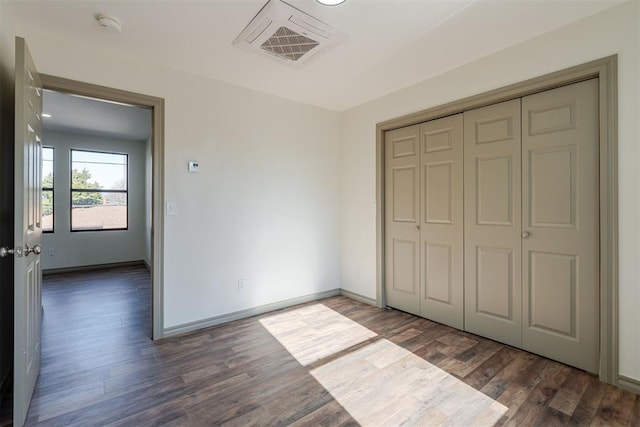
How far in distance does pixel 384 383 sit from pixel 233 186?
2.35 meters

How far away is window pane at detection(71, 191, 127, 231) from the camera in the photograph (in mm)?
5859

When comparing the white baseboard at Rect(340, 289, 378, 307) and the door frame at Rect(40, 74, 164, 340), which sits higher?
the door frame at Rect(40, 74, 164, 340)

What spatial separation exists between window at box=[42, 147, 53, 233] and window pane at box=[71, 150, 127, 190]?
31 cm

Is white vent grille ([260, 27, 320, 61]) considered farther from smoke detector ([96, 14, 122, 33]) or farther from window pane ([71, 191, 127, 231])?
window pane ([71, 191, 127, 231])

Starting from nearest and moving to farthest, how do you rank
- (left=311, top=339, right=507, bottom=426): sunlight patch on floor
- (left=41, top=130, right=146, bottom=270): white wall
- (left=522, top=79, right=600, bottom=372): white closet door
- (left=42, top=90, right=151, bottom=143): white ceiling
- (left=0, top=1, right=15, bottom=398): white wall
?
1. (left=311, top=339, right=507, bottom=426): sunlight patch on floor
2. (left=0, top=1, right=15, bottom=398): white wall
3. (left=522, top=79, right=600, bottom=372): white closet door
4. (left=42, top=90, right=151, bottom=143): white ceiling
5. (left=41, top=130, right=146, bottom=270): white wall

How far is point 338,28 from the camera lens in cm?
226

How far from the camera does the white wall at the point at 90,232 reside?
18.4ft

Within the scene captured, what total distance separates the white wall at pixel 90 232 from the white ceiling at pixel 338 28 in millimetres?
4301

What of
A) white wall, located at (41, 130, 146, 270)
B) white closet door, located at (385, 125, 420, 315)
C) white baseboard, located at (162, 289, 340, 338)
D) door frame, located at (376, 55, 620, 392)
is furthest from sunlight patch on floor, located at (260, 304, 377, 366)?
white wall, located at (41, 130, 146, 270)

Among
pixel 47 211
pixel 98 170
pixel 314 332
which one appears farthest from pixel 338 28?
pixel 47 211

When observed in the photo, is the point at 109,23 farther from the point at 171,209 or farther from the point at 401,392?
the point at 401,392

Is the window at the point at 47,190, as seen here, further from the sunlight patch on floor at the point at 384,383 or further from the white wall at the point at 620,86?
the white wall at the point at 620,86

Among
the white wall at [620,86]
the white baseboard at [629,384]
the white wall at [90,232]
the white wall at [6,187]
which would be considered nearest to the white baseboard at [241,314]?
the white wall at [620,86]

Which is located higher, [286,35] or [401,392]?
[286,35]
